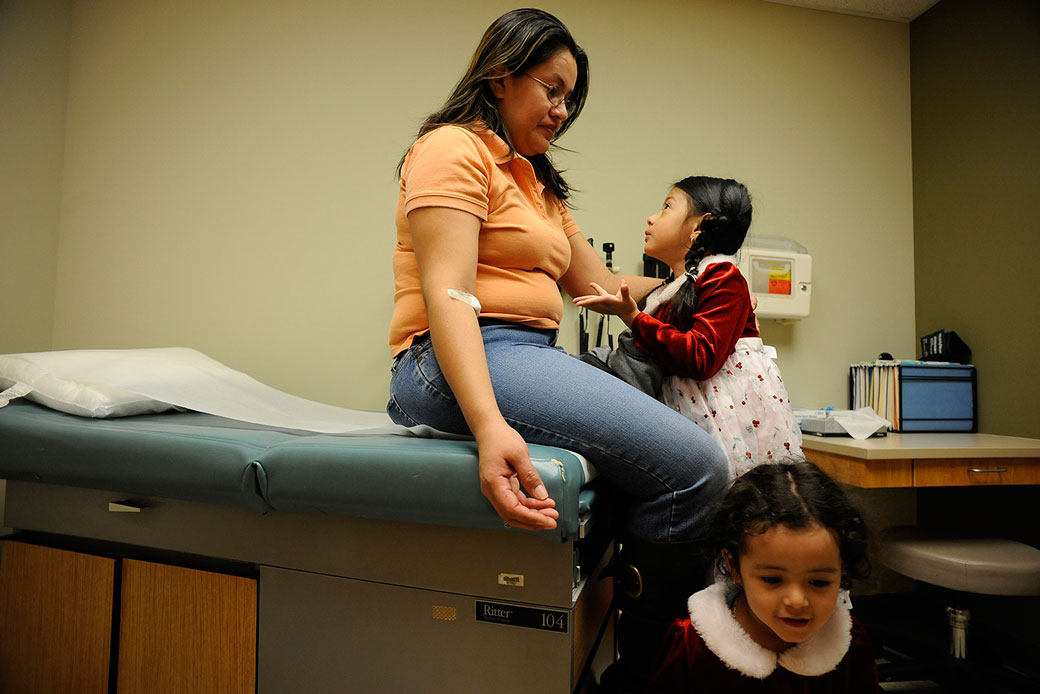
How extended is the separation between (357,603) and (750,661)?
1.93 feet

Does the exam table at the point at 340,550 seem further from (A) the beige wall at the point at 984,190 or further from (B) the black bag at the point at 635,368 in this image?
(A) the beige wall at the point at 984,190

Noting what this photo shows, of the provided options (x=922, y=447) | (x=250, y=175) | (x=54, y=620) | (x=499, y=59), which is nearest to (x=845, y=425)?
(x=922, y=447)

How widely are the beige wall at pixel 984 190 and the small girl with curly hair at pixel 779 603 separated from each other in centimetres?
146

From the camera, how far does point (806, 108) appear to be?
7.07 ft

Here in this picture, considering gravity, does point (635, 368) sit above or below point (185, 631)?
above

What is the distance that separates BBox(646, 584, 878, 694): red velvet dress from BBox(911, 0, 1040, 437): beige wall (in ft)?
4.78

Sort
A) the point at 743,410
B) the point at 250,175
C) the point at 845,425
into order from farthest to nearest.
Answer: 1. the point at 250,175
2. the point at 845,425
3. the point at 743,410

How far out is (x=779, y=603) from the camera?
30.1 inches

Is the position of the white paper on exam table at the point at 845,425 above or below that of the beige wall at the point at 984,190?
below

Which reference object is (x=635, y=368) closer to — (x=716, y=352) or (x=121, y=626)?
(x=716, y=352)

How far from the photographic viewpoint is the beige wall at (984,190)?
175 centimetres

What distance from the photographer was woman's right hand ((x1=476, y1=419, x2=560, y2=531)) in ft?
2.23

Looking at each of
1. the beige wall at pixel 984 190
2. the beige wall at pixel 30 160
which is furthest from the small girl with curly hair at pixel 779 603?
the beige wall at pixel 30 160

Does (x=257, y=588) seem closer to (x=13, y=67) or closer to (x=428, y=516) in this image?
(x=428, y=516)
